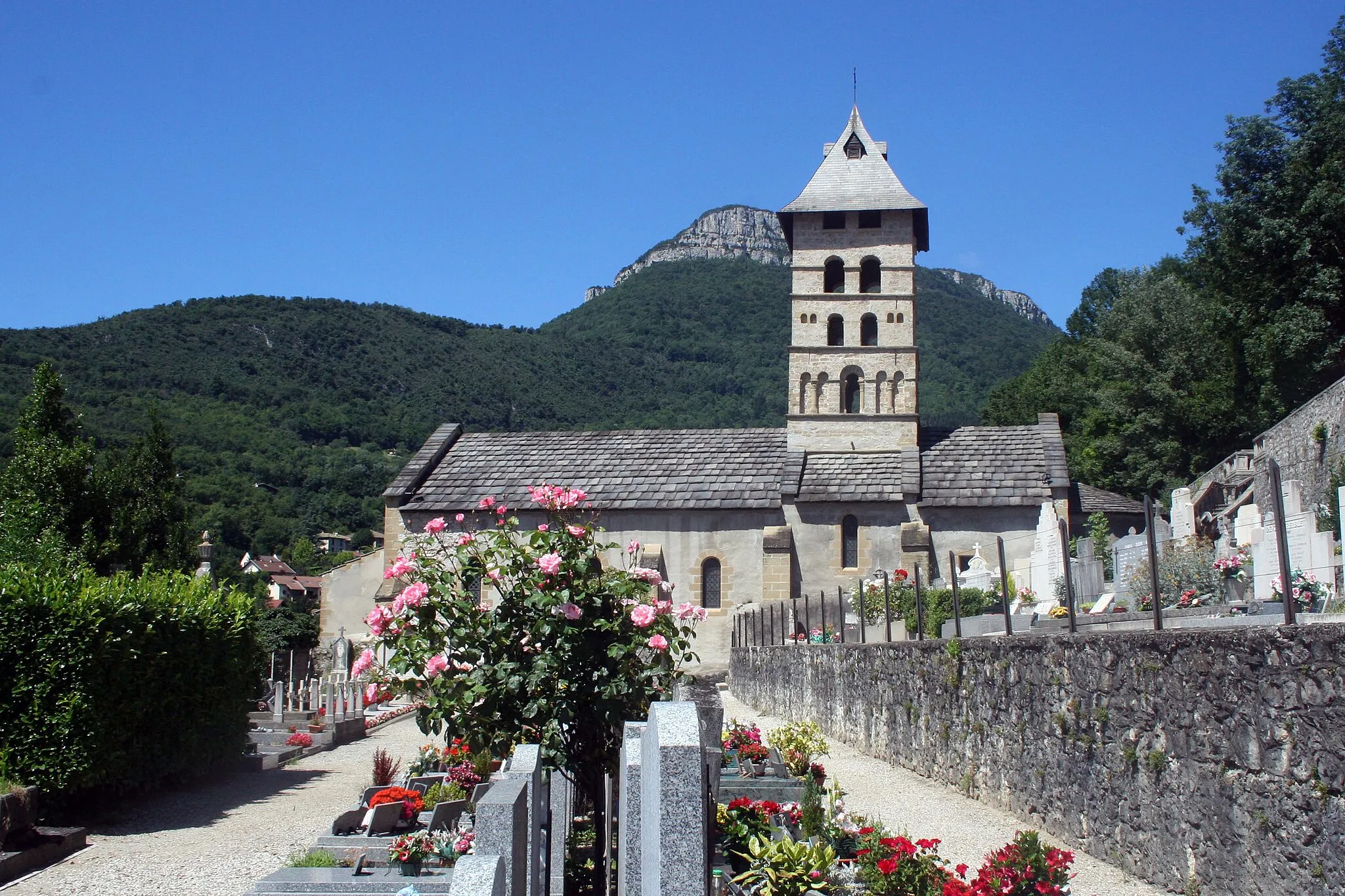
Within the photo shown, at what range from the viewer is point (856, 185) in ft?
112

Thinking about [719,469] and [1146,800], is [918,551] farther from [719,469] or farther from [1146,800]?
Answer: [1146,800]

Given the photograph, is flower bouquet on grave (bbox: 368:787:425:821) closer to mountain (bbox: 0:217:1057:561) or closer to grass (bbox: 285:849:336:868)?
grass (bbox: 285:849:336:868)

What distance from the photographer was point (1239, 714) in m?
7.07

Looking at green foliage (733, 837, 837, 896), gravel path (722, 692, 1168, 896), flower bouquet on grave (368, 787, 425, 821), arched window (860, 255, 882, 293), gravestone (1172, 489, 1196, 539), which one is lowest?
gravel path (722, 692, 1168, 896)

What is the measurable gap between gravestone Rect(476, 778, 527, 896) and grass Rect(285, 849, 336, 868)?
4897 millimetres

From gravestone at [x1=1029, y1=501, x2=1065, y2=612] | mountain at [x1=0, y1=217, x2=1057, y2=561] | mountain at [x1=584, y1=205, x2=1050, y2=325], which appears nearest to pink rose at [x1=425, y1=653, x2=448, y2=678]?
gravestone at [x1=1029, y1=501, x2=1065, y2=612]

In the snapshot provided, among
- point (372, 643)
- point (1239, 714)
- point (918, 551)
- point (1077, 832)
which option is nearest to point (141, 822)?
point (372, 643)

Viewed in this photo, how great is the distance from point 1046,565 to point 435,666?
14.4 metres

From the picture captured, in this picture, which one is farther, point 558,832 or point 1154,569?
point 1154,569

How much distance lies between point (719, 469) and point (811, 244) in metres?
7.11

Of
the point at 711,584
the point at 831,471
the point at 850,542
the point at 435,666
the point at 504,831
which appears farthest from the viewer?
the point at 711,584

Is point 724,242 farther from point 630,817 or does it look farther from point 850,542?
point 630,817

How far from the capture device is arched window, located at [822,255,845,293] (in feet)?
110

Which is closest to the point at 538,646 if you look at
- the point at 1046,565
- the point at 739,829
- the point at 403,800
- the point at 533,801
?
the point at 739,829
